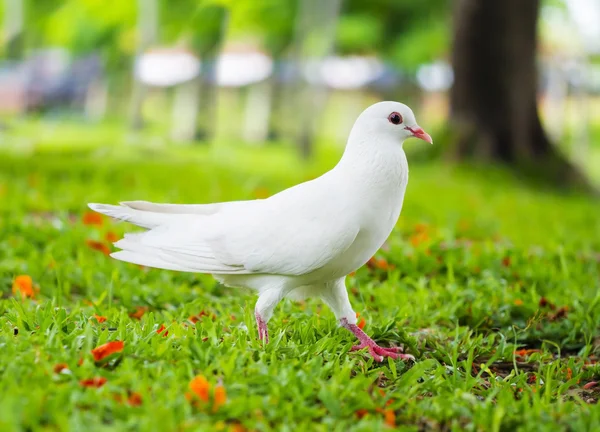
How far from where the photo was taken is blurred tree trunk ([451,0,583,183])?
10.6 meters

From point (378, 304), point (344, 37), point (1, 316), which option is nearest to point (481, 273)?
point (378, 304)

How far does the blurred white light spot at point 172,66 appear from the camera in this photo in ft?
56.6

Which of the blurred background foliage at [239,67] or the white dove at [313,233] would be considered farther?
the blurred background foliage at [239,67]

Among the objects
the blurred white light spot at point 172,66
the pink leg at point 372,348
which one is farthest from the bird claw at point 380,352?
the blurred white light spot at point 172,66

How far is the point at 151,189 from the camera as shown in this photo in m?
7.52

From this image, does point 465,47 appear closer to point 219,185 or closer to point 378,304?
point 219,185

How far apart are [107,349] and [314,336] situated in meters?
0.89

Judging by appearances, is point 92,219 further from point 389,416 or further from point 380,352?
point 389,416

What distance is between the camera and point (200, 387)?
2.37 metres

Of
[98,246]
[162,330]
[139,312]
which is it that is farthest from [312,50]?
[162,330]

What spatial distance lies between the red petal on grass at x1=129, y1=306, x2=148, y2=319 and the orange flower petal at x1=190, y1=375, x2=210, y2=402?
51.0 inches

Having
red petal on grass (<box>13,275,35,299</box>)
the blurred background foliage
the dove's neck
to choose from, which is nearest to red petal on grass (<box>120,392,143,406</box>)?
the dove's neck

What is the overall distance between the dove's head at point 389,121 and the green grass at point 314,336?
86 centimetres

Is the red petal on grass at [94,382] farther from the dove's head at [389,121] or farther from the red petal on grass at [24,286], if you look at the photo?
the red petal on grass at [24,286]
